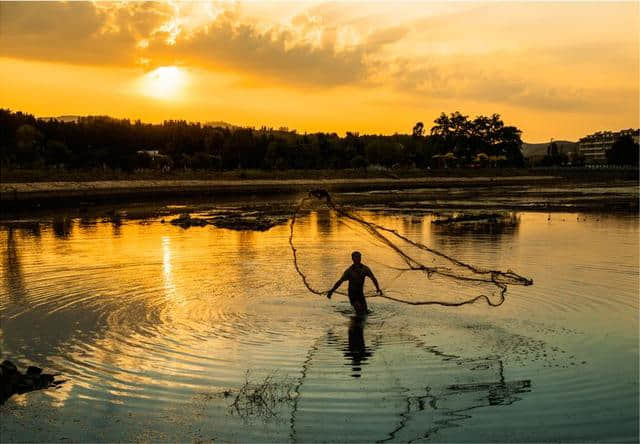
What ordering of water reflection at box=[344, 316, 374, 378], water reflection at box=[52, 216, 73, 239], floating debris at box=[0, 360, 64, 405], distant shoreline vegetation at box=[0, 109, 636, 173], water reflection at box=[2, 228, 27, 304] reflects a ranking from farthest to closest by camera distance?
1. distant shoreline vegetation at box=[0, 109, 636, 173]
2. water reflection at box=[52, 216, 73, 239]
3. water reflection at box=[2, 228, 27, 304]
4. water reflection at box=[344, 316, 374, 378]
5. floating debris at box=[0, 360, 64, 405]

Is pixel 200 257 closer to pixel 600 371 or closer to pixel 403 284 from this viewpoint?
pixel 403 284

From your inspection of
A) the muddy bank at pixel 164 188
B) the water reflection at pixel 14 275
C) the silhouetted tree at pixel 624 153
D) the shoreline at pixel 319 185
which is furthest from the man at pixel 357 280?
the silhouetted tree at pixel 624 153

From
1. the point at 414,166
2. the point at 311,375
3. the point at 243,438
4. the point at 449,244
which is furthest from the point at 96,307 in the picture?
the point at 414,166

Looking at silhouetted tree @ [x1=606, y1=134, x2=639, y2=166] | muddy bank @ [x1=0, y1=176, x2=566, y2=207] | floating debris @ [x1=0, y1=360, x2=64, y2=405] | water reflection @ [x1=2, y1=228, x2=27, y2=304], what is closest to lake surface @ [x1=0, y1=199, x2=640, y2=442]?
water reflection @ [x1=2, y1=228, x2=27, y2=304]

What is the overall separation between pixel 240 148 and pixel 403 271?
138 metres

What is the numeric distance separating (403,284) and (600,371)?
31.7ft

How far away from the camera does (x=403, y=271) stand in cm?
2527

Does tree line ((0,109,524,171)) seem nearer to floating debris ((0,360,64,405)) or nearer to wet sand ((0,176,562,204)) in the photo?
wet sand ((0,176,562,204))

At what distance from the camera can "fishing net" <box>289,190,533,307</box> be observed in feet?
58.6

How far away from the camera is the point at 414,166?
172 meters

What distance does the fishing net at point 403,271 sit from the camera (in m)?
17.9

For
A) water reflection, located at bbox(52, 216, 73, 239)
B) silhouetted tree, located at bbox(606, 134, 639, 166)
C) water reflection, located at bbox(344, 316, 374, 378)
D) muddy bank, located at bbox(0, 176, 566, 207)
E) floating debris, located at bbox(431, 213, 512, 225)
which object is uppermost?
silhouetted tree, located at bbox(606, 134, 639, 166)

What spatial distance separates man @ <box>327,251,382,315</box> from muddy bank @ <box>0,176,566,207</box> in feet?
195

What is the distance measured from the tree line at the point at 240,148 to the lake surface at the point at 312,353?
4542 inches
